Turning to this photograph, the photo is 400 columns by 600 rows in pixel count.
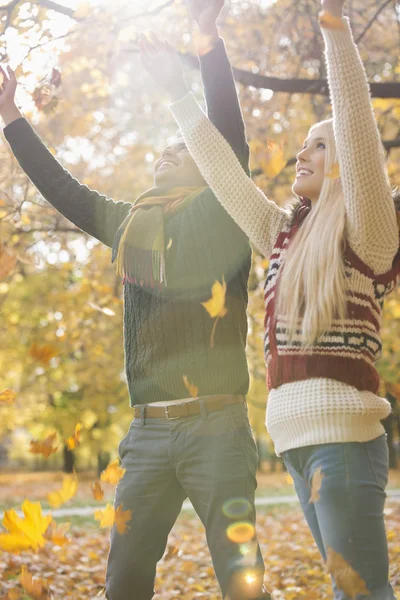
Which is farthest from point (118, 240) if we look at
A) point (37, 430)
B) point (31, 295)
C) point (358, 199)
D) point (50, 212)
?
point (37, 430)

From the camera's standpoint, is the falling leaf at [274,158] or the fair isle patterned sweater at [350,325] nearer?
the fair isle patterned sweater at [350,325]

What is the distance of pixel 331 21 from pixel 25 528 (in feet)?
6.90

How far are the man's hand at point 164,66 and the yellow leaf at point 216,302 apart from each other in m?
0.69

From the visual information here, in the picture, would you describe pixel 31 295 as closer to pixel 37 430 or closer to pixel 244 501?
pixel 37 430

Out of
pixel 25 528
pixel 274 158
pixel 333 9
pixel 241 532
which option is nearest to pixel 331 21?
pixel 333 9

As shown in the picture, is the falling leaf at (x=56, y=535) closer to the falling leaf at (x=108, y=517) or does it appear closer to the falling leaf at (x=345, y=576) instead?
the falling leaf at (x=108, y=517)

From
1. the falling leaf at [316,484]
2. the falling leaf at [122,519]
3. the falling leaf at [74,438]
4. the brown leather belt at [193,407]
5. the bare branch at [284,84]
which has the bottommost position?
the falling leaf at [122,519]

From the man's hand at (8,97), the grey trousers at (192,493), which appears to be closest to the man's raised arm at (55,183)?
the man's hand at (8,97)

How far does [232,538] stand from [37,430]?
20.4 metres

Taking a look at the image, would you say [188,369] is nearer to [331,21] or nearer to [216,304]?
[216,304]

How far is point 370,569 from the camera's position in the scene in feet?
6.07

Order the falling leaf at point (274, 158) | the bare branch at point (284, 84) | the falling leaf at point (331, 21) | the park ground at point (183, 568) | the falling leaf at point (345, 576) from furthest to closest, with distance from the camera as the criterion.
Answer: the park ground at point (183, 568) → the bare branch at point (284, 84) → the falling leaf at point (274, 158) → the falling leaf at point (331, 21) → the falling leaf at point (345, 576)

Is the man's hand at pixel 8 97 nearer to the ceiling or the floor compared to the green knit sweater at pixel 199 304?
nearer to the ceiling

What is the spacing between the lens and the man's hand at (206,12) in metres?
2.46
